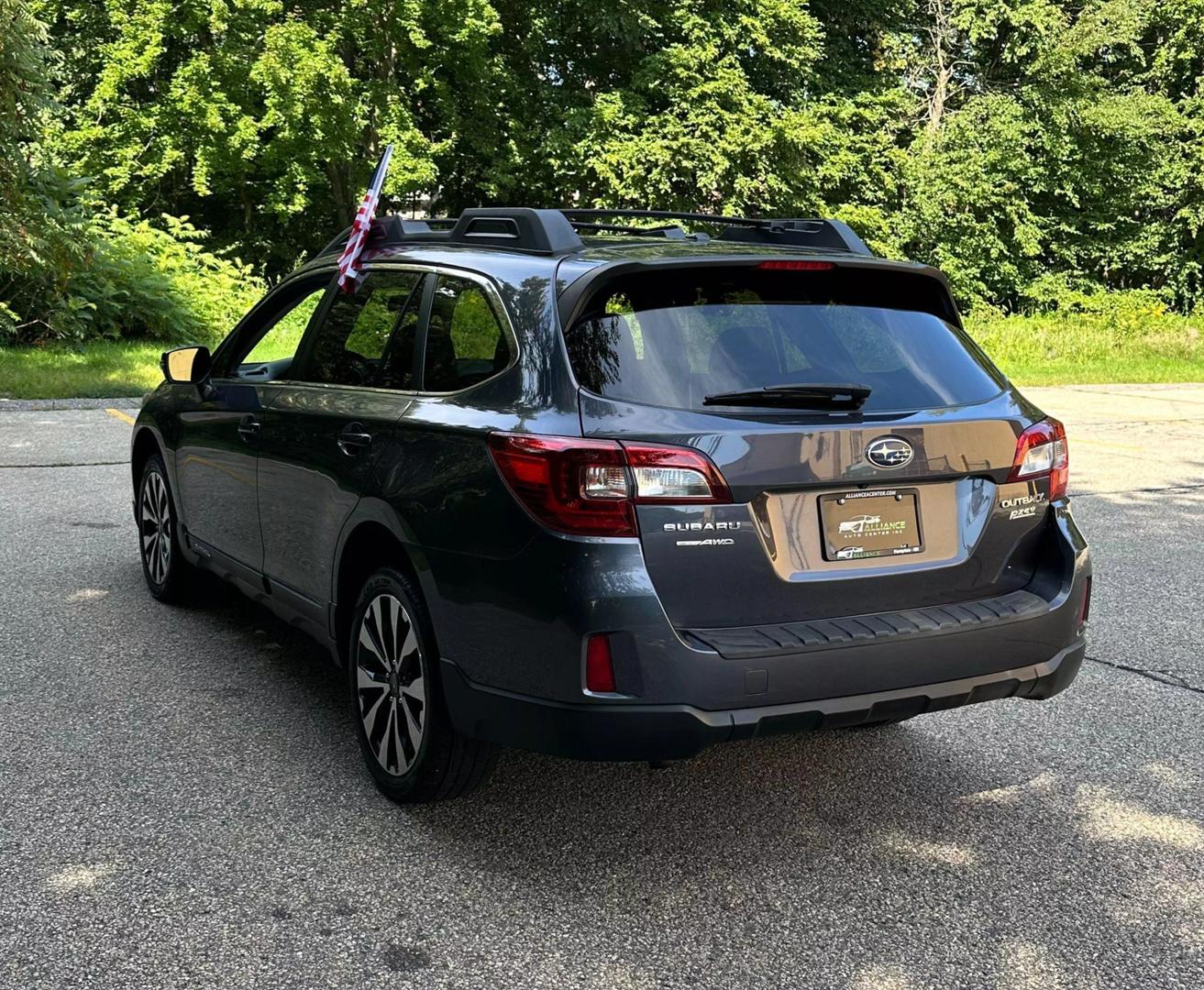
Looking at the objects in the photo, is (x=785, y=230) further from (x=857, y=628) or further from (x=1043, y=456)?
(x=857, y=628)

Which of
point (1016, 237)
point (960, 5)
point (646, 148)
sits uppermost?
point (960, 5)

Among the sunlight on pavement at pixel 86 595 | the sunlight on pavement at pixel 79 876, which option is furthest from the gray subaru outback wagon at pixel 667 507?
the sunlight on pavement at pixel 86 595

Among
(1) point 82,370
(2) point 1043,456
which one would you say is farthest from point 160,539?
Answer: (1) point 82,370

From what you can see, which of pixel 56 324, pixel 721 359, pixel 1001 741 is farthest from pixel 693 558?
pixel 56 324

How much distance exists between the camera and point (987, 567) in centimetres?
361

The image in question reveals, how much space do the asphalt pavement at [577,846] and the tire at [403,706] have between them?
0.14 m

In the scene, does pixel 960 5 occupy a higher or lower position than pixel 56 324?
higher

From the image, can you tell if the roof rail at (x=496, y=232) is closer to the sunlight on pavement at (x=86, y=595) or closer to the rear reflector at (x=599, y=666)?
the rear reflector at (x=599, y=666)

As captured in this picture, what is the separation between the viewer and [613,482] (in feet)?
10.3

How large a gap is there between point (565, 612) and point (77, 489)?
281 inches

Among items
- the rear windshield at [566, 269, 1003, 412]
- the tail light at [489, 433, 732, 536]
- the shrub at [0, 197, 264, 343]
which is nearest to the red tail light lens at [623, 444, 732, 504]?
the tail light at [489, 433, 732, 536]

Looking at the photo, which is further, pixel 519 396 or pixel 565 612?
pixel 519 396

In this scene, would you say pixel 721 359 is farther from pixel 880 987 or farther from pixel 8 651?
pixel 8 651

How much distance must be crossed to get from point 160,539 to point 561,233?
3.21 metres
